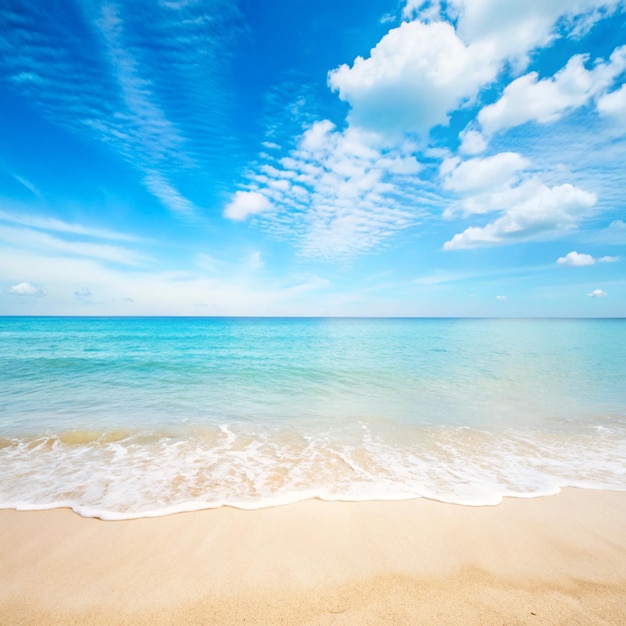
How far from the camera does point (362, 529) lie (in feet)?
14.8

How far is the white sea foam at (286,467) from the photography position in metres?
5.50

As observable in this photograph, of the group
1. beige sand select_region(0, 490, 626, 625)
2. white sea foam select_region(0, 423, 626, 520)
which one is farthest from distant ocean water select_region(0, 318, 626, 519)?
beige sand select_region(0, 490, 626, 625)

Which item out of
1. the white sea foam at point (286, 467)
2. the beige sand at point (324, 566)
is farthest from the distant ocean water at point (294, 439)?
the beige sand at point (324, 566)

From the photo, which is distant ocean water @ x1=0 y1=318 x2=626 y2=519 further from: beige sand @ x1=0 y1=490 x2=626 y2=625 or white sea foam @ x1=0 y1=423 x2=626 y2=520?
beige sand @ x1=0 y1=490 x2=626 y2=625

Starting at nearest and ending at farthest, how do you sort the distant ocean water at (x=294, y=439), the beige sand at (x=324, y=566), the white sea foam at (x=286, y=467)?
the beige sand at (x=324, y=566) → the white sea foam at (x=286, y=467) → the distant ocean water at (x=294, y=439)

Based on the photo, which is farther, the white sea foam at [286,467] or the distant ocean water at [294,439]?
the distant ocean water at [294,439]

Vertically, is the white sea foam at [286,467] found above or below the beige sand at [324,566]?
below

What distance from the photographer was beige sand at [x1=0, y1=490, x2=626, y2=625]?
3139mm

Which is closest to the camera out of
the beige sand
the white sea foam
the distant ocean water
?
the beige sand

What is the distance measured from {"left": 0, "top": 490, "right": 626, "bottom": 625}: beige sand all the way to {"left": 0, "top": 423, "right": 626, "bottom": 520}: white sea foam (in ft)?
1.64

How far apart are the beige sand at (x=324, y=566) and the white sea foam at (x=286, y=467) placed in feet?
1.64

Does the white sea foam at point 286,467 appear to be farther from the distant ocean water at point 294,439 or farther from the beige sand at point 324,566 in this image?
the beige sand at point 324,566

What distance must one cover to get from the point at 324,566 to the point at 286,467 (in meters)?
3.21

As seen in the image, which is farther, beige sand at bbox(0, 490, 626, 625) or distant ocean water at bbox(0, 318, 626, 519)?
distant ocean water at bbox(0, 318, 626, 519)
